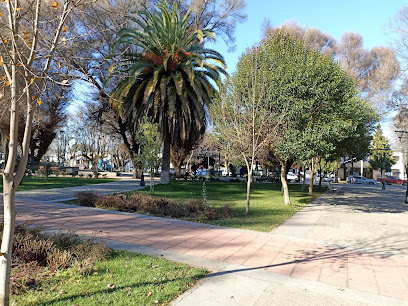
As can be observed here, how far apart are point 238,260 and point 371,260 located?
282 cm

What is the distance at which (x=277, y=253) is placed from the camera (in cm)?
606

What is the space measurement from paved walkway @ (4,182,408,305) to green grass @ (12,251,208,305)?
0.32 m

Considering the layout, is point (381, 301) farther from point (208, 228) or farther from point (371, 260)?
point (208, 228)

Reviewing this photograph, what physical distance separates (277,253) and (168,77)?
15059 millimetres

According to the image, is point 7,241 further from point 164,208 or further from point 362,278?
point 164,208

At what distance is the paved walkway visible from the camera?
4.12m

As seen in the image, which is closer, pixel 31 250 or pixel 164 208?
pixel 31 250

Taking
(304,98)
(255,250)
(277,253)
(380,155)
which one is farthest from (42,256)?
(380,155)

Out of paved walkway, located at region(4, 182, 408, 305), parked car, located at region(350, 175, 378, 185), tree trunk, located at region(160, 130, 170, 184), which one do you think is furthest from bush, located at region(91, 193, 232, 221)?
parked car, located at region(350, 175, 378, 185)

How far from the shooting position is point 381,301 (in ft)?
13.1

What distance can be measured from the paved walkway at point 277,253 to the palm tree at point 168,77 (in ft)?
32.9

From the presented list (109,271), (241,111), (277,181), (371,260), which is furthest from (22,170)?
(277,181)

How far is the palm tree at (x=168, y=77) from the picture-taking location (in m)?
18.4

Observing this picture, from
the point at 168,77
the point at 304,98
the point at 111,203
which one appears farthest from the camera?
the point at 168,77
